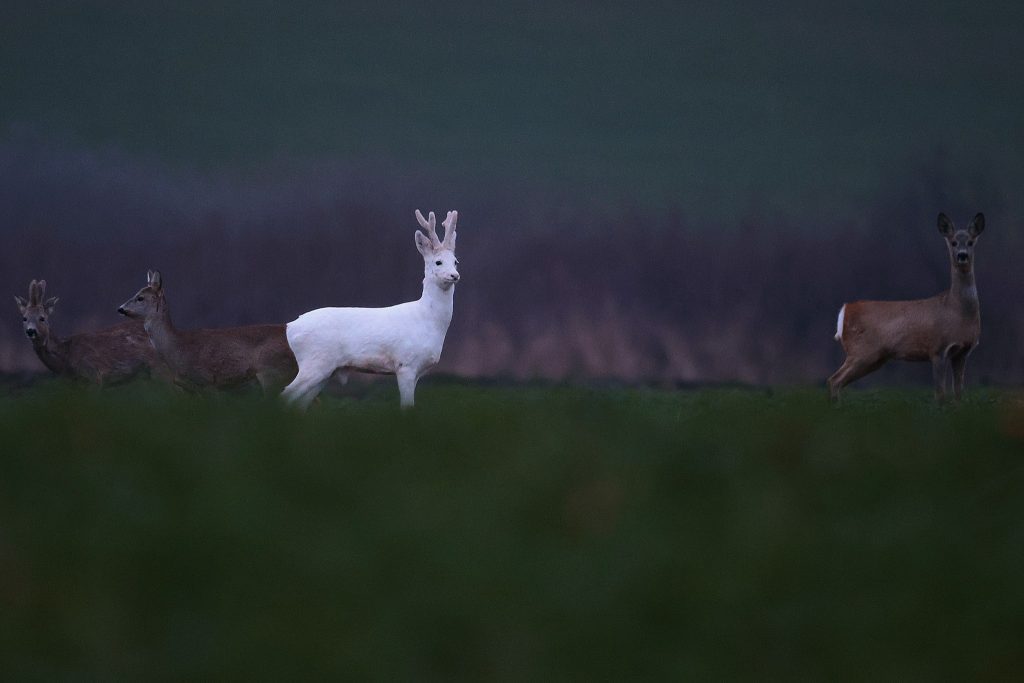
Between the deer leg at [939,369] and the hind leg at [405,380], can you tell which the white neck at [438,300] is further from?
the deer leg at [939,369]

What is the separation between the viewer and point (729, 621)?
1797 millimetres

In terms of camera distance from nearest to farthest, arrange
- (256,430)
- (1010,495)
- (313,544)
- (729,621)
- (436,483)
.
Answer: (729,621) → (313,544) → (436,483) → (1010,495) → (256,430)

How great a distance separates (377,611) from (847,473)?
4.48ft

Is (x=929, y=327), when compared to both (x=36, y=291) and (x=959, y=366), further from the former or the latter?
(x=36, y=291)

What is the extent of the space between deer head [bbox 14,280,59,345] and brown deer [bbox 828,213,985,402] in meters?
7.26

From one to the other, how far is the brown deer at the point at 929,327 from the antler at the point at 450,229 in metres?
3.55

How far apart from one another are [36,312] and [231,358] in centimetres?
332

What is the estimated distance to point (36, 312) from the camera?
38.5 feet

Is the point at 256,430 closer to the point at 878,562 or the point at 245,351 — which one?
the point at 878,562

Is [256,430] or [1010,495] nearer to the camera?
[1010,495]

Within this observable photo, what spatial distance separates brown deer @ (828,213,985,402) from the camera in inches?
419

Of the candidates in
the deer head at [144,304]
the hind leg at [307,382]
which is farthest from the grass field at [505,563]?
the deer head at [144,304]

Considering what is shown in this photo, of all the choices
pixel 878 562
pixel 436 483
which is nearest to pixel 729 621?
pixel 878 562

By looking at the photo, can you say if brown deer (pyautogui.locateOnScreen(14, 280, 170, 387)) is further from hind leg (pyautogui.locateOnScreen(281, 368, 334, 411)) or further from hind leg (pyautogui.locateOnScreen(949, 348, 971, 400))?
hind leg (pyautogui.locateOnScreen(949, 348, 971, 400))
